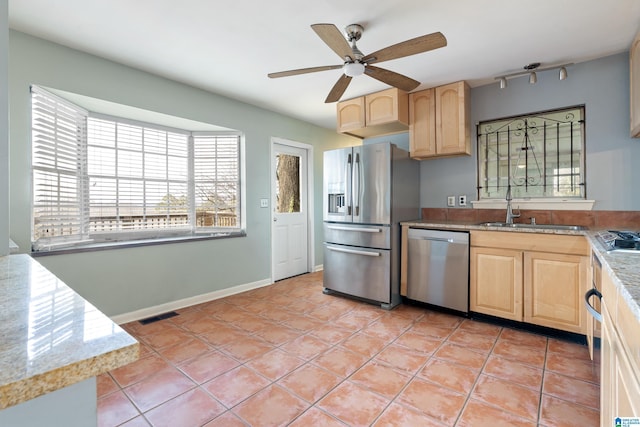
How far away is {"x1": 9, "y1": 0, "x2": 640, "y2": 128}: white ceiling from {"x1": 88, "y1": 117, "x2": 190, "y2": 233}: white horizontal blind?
0.70 meters

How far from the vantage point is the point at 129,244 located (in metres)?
2.88

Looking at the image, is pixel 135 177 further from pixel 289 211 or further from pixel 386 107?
pixel 386 107

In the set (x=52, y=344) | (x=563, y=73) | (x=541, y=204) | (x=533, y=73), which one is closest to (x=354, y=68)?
(x=533, y=73)

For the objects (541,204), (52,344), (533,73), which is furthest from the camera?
(541,204)

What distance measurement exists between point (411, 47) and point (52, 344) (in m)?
2.13

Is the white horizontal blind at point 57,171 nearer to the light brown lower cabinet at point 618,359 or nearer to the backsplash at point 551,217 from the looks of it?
the light brown lower cabinet at point 618,359

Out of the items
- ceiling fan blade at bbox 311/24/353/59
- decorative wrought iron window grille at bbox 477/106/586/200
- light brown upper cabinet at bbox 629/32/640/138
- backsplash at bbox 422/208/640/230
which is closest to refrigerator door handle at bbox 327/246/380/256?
backsplash at bbox 422/208/640/230

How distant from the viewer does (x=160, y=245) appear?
3.10 metres

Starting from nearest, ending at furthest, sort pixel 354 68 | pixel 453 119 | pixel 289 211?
pixel 354 68 < pixel 453 119 < pixel 289 211

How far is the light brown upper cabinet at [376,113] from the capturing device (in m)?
3.34

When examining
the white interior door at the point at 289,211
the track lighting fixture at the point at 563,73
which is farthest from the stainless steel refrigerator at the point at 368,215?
the track lighting fixture at the point at 563,73

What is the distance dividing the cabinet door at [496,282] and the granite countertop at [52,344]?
2.87 m

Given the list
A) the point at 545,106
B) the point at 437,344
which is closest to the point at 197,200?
the point at 437,344

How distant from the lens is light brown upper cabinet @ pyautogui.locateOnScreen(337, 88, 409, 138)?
3.34 meters
